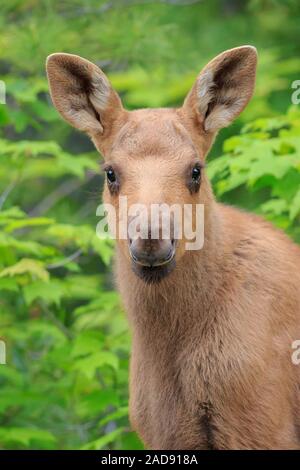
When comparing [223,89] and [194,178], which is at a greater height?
[223,89]

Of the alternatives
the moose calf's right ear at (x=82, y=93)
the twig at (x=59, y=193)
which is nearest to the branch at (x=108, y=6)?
the twig at (x=59, y=193)

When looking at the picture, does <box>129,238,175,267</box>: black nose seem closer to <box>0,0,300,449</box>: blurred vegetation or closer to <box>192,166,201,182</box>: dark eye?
<box>192,166,201,182</box>: dark eye

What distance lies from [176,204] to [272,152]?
212 centimetres

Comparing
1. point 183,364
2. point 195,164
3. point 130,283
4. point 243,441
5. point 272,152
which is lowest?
point 243,441

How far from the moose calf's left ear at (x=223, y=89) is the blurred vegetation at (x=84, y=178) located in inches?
32.1

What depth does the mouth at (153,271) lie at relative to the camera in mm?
6672

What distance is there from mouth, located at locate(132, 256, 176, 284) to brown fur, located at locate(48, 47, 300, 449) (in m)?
0.41

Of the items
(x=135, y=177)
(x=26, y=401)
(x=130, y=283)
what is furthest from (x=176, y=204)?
(x=26, y=401)

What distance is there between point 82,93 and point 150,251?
186cm

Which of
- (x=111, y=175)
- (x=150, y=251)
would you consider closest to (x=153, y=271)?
(x=150, y=251)

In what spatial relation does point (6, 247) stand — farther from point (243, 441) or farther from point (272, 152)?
point (243, 441)

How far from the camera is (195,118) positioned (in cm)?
760

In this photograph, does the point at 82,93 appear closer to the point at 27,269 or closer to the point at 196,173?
the point at 196,173

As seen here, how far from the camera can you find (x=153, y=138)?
7.22m
